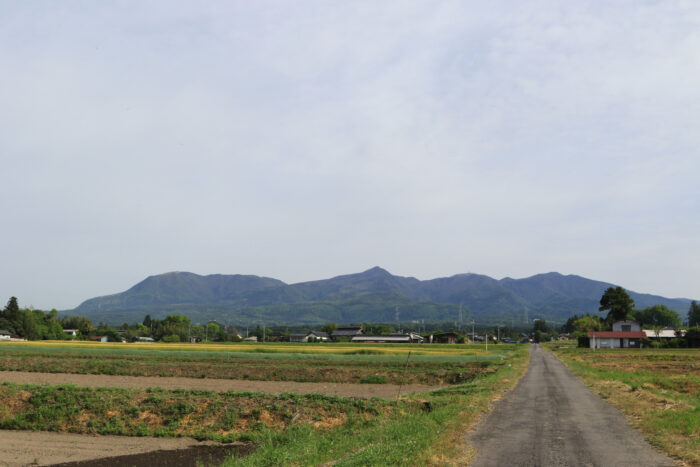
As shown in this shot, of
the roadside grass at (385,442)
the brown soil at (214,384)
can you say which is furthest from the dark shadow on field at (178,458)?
the brown soil at (214,384)

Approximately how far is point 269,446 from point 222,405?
29.3 ft

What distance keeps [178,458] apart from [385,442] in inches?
339

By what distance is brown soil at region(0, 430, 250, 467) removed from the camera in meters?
20.4

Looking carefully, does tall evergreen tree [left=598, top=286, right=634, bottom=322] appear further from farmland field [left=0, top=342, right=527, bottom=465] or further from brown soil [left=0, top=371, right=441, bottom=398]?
farmland field [left=0, top=342, right=527, bottom=465]

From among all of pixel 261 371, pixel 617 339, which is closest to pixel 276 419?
pixel 261 371

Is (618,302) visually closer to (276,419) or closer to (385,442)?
(276,419)

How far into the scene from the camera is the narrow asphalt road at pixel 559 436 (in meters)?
16.6

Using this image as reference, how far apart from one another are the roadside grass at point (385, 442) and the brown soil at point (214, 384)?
16794 mm

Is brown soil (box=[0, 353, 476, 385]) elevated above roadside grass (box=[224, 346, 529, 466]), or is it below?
below

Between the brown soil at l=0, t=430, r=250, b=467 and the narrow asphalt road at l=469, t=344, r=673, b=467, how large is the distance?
10.4 metres

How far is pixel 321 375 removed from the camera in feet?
180

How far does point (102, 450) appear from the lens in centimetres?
2239

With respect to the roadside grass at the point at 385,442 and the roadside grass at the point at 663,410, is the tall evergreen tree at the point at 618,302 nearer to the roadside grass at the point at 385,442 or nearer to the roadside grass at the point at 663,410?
the roadside grass at the point at 663,410

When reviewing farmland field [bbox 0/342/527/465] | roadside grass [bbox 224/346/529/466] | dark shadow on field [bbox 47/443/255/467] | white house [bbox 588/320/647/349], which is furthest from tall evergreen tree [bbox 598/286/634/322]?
dark shadow on field [bbox 47/443/255/467]
